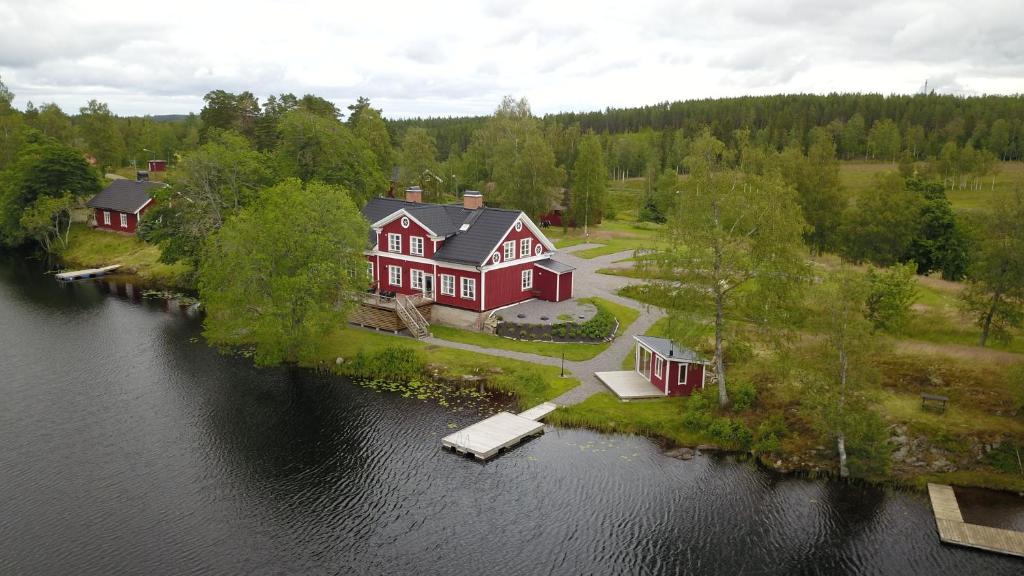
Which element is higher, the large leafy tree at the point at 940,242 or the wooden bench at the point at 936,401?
the large leafy tree at the point at 940,242

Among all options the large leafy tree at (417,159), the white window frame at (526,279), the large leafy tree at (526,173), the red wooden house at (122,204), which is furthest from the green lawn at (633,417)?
the red wooden house at (122,204)

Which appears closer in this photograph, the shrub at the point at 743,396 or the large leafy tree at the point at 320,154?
the shrub at the point at 743,396

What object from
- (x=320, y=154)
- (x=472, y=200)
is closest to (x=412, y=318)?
(x=472, y=200)

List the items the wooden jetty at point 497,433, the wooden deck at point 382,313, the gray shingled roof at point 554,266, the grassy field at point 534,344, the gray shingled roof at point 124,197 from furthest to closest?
1. the gray shingled roof at point 124,197
2. the gray shingled roof at point 554,266
3. the wooden deck at point 382,313
4. the grassy field at point 534,344
5. the wooden jetty at point 497,433

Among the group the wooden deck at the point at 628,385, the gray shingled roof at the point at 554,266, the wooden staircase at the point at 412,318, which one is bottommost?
the wooden deck at the point at 628,385

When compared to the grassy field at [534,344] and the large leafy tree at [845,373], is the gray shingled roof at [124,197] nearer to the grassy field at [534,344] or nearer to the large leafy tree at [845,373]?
the grassy field at [534,344]
